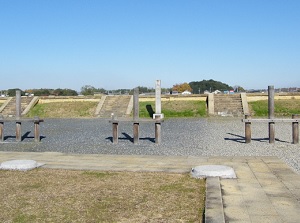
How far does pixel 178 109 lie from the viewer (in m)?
27.7

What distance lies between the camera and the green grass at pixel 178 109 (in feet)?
87.2

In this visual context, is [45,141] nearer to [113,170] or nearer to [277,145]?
[113,170]

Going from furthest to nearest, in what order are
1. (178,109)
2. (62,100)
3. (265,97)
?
1. (62,100)
2. (265,97)
3. (178,109)

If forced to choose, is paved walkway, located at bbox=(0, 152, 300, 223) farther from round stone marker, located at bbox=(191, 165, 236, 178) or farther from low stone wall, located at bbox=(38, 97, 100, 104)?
low stone wall, located at bbox=(38, 97, 100, 104)

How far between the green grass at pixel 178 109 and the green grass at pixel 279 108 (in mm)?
3696

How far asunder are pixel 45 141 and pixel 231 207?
10.2 m

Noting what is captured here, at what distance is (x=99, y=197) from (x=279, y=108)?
22.6 metres

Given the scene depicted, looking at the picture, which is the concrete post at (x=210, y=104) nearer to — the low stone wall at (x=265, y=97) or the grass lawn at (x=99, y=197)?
the low stone wall at (x=265, y=97)

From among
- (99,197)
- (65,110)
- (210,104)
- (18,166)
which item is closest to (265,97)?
(210,104)

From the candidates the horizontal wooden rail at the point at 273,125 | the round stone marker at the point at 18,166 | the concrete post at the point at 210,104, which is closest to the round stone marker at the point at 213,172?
the round stone marker at the point at 18,166

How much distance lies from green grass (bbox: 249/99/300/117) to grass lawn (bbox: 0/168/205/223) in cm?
1980

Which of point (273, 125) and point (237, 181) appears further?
point (273, 125)

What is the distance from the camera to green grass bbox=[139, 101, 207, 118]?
2658cm

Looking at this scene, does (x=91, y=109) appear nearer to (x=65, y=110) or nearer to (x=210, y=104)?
(x=65, y=110)
